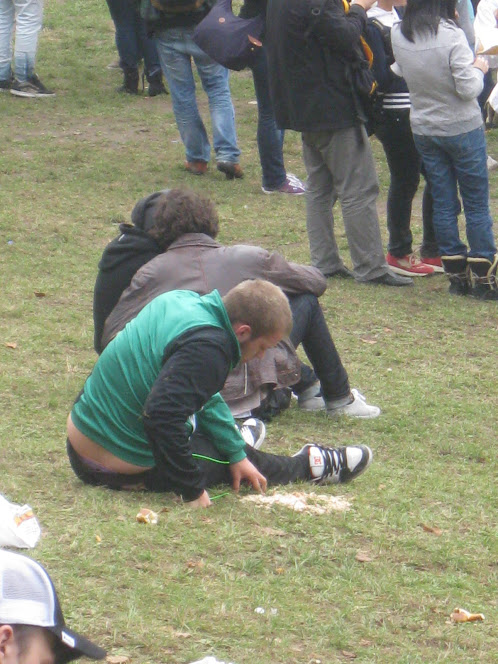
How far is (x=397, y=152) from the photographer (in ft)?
24.0

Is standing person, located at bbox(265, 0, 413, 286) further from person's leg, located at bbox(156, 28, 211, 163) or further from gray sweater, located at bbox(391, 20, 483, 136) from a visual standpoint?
person's leg, located at bbox(156, 28, 211, 163)

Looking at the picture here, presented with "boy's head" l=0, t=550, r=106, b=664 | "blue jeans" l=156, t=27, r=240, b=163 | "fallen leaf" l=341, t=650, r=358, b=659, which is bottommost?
"fallen leaf" l=341, t=650, r=358, b=659

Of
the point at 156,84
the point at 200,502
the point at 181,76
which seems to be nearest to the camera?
the point at 200,502

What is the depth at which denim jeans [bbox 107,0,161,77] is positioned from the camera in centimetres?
1132

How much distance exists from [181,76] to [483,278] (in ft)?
10.8

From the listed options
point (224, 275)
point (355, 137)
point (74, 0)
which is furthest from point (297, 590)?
point (74, 0)

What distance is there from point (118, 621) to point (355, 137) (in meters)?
4.26

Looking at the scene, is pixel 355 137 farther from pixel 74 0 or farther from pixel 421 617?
pixel 74 0

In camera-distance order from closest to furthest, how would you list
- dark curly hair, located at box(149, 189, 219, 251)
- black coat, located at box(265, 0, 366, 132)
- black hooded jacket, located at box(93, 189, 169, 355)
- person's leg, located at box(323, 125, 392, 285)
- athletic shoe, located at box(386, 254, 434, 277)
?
dark curly hair, located at box(149, 189, 219, 251), black hooded jacket, located at box(93, 189, 169, 355), black coat, located at box(265, 0, 366, 132), person's leg, located at box(323, 125, 392, 285), athletic shoe, located at box(386, 254, 434, 277)

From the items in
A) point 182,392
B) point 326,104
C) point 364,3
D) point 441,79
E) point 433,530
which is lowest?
point 433,530

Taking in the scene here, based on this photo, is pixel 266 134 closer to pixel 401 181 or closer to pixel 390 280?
pixel 401 181

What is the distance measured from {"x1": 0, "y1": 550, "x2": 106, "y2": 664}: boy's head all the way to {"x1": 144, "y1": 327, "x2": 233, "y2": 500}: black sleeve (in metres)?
1.84

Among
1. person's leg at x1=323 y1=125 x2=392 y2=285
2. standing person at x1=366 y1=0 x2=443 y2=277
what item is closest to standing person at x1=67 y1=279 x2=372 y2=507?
person's leg at x1=323 y1=125 x2=392 y2=285

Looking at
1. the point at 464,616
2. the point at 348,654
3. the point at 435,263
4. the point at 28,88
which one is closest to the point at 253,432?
the point at 464,616
